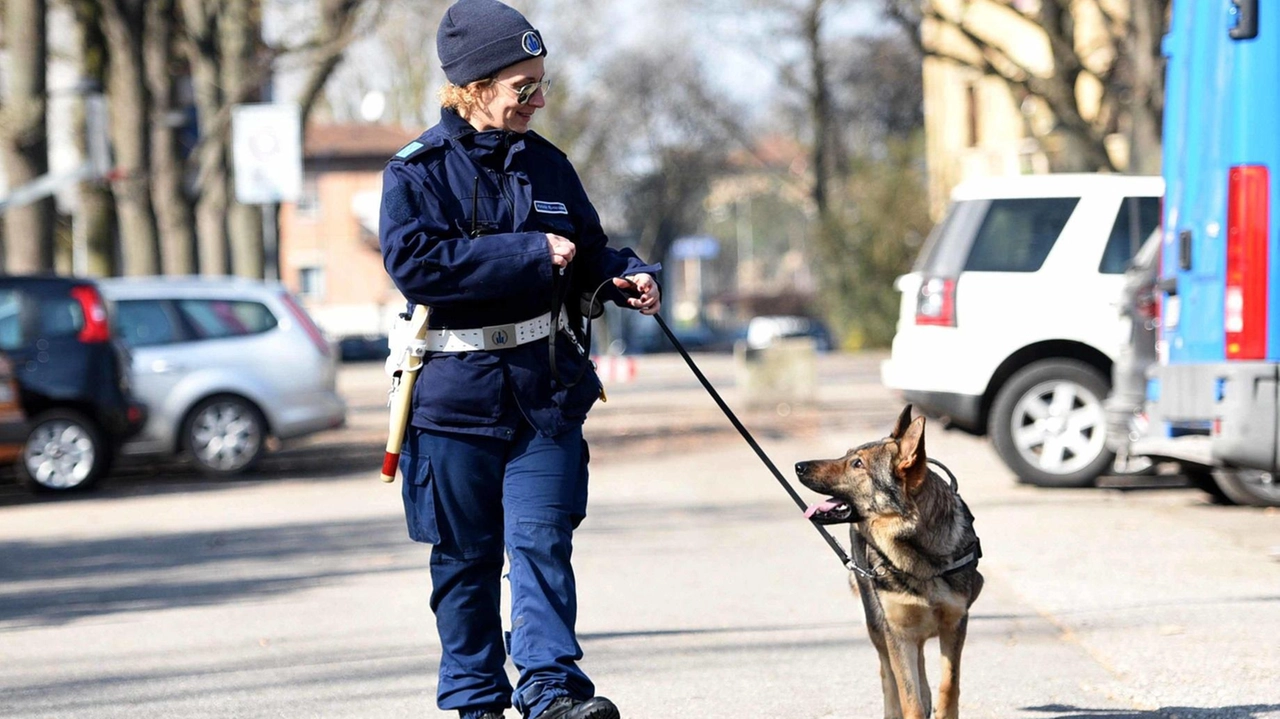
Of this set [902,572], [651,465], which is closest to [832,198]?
[651,465]

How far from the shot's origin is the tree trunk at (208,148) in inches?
926

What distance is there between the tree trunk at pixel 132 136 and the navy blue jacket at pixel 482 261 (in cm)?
1796

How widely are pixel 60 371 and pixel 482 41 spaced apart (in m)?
9.53

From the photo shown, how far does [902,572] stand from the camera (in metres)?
4.77

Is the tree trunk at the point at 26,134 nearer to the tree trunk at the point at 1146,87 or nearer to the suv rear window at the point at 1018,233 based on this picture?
the suv rear window at the point at 1018,233

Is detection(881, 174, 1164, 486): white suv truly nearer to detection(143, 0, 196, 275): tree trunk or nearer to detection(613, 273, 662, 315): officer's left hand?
detection(613, 273, 662, 315): officer's left hand

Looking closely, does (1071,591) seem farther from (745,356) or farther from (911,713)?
(745,356)

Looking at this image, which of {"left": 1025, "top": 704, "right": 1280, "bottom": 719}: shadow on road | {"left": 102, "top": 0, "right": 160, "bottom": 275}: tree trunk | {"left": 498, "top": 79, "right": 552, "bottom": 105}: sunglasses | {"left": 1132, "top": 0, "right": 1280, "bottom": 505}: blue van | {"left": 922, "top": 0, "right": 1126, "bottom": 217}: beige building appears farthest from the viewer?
{"left": 922, "top": 0, "right": 1126, "bottom": 217}: beige building

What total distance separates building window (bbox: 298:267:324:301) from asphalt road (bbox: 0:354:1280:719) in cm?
5766

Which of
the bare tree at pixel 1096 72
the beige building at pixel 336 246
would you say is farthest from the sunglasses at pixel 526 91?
the beige building at pixel 336 246

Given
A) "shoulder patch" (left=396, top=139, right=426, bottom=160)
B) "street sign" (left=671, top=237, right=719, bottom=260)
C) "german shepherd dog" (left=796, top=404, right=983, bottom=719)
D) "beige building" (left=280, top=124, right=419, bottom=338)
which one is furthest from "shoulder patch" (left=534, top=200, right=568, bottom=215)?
"beige building" (left=280, top=124, right=419, bottom=338)

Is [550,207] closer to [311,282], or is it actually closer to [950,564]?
[950,564]

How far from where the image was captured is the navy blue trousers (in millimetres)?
4461

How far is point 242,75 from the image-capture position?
78.5 ft
